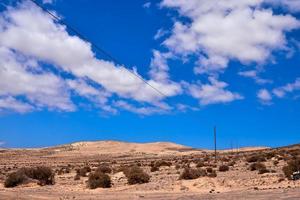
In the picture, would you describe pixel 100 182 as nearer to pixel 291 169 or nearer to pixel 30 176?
pixel 30 176

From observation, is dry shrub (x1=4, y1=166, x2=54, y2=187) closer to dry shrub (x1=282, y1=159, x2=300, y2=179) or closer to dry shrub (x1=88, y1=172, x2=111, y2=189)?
dry shrub (x1=88, y1=172, x2=111, y2=189)

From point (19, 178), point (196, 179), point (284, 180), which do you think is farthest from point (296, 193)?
point (19, 178)

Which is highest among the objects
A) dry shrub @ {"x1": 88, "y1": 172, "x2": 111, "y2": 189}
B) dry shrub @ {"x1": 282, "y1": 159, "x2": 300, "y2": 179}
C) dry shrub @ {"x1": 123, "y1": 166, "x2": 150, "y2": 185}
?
dry shrub @ {"x1": 282, "y1": 159, "x2": 300, "y2": 179}

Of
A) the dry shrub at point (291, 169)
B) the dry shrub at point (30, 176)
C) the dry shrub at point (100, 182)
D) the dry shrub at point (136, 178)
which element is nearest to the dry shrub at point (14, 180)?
the dry shrub at point (30, 176)

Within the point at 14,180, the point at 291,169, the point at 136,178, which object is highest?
the point at 291,169

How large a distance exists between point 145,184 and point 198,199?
13.3 metres

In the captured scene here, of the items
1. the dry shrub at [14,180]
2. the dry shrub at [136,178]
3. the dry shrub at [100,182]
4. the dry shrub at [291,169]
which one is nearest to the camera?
the dry shrub at [291,169]

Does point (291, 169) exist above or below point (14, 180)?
above

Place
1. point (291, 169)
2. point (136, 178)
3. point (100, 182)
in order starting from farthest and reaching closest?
point (136, 178)
point (291, 169)
point (100, 182)

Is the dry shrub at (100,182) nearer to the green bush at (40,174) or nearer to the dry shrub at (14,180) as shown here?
the dry shrub at (14,180)

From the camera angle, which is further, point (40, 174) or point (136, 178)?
point (40, 174)

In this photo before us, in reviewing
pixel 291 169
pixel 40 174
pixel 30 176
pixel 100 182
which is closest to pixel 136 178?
pixel 100 182

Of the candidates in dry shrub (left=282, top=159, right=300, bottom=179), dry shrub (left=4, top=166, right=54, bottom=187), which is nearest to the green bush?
dry shrub (left=4, top=166, right=54, bottom=187)

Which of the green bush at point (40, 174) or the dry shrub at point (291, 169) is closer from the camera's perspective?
the dry shrub at point (291, 169)
